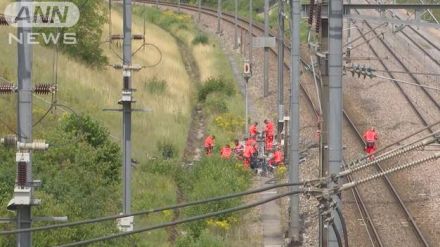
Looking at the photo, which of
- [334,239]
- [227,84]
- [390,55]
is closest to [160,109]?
[227,84]

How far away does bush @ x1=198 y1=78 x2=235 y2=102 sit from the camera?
37.9 m

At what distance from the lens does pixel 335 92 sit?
877 cm

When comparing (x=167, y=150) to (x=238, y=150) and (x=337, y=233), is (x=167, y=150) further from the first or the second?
(x=337, y=233)

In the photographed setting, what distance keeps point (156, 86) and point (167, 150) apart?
35.7ft

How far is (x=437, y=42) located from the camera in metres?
50.0

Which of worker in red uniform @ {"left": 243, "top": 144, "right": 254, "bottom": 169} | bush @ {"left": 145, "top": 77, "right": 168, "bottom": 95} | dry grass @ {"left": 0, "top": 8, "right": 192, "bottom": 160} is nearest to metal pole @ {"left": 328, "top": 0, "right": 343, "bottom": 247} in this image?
dry grass @ {"left": 0, "top": 8, "right": 192, "bottom": 160}

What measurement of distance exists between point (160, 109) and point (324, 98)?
71.5 ft

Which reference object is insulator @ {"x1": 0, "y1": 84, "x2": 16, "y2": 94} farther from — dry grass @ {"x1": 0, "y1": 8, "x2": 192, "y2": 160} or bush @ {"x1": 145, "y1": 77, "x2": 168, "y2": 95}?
bush @ {"x1": 145, "y1": 77, "x2": 168, "y2": 95}

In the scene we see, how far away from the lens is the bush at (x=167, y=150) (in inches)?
1052

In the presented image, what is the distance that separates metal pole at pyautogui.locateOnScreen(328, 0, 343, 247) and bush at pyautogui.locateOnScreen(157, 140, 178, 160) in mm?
17679

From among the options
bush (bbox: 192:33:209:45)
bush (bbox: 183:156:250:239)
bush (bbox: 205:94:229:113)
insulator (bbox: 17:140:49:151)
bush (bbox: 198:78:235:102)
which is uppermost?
bush (bbox: 192:33:209:45)

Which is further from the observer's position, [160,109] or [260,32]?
[260,32]

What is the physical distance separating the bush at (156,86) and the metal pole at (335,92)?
1101 inches

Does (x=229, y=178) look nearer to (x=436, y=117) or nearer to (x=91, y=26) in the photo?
(x=436, y=117)
